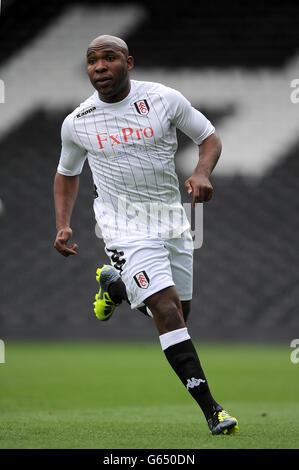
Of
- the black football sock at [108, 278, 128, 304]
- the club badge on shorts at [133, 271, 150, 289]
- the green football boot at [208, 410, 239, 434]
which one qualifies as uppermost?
the club badge on shorts at [133, 271, 150, 289]

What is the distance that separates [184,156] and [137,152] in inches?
347

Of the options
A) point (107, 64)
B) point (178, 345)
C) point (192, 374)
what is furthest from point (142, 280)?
point (107, 64)

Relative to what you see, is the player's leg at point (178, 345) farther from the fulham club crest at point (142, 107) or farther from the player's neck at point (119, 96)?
the player's neck at point (119, 96)

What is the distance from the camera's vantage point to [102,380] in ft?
27.1

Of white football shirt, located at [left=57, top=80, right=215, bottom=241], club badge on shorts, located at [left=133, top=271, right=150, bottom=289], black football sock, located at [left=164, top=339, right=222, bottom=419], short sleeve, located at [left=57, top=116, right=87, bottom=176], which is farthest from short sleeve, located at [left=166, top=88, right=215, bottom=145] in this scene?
black football sock, located at [left=164, top=339, right=222, bottom=419]

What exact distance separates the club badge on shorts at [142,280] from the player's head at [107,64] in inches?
37.9

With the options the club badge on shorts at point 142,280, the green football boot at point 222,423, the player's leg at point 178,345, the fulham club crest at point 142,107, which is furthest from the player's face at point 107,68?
the green football boot at point 222,423

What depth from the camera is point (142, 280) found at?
13.8ft

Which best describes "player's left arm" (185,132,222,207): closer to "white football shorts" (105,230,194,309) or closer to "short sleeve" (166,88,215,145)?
"short sleeve" (166,88,215,145)

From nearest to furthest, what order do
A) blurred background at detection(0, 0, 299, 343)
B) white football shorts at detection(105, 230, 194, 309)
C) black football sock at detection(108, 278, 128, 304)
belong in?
white football shorts at detection(105, 230, 194, 309) → black football sock at detection(108, 278, 128, 304) → blurred background at detection(0, 0, 299, 343)

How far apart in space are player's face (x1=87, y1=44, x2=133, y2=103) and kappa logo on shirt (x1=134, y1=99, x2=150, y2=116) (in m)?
0.13

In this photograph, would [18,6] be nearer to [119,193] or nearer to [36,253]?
[36,253]

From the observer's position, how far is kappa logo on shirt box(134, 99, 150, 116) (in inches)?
175

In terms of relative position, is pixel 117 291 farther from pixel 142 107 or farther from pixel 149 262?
pixel 142 107
